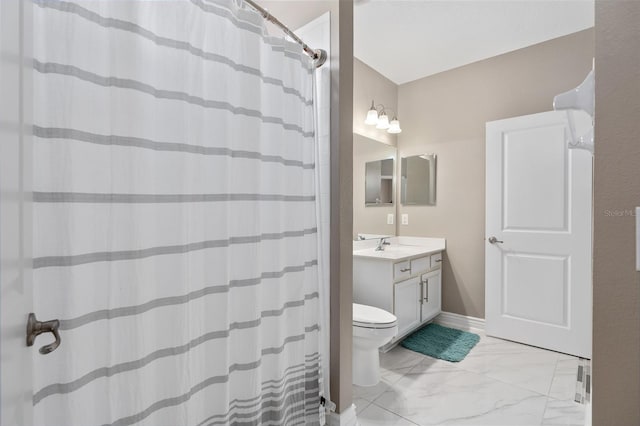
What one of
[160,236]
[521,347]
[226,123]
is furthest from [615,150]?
[521,347]

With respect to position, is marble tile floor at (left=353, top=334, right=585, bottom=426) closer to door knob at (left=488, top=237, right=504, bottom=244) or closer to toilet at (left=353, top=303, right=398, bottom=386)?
toilet at (left=353, top=303, right=398, bottom=386)

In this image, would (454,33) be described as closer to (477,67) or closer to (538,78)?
(477,67)

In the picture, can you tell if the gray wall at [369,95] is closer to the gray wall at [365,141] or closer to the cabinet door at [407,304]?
the gray wall at [365,141]

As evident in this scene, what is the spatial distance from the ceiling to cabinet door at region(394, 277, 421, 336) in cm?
205

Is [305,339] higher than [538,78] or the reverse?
the reverse

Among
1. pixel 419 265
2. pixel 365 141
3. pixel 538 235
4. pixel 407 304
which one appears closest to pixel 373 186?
pixel 365 141

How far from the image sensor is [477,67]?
122 inches

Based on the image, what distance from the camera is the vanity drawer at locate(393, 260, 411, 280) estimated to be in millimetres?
2453

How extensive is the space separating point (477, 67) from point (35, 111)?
342cm

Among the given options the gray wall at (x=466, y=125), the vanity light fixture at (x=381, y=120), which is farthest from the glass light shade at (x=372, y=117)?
the gray wall at (x=466, y=125)

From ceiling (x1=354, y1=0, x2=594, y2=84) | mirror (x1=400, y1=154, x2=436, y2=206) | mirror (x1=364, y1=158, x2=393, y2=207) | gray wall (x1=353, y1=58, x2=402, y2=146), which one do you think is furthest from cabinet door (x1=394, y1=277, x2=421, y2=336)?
ceiling (x1=354, y1=0, x2=594, y2=84)

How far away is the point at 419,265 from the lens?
2822 mm

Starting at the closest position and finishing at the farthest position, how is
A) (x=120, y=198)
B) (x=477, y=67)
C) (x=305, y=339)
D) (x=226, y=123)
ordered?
(x=120, y=198) < (x=226, y=123) < (x=305, y=339) < (x=477, y=67)

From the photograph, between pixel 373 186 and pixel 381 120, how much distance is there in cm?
65
